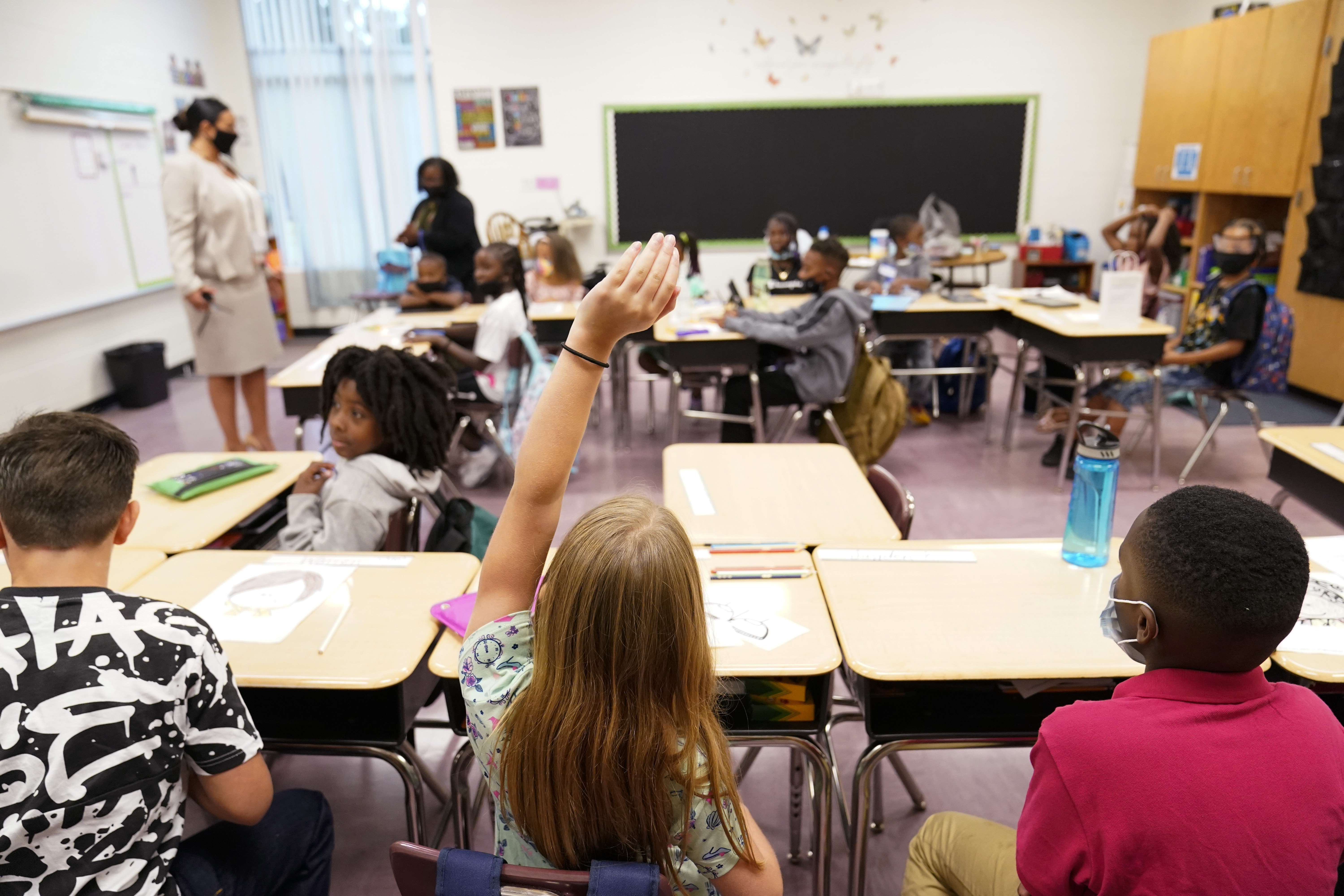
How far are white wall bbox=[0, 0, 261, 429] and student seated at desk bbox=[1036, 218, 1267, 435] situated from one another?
205 inches

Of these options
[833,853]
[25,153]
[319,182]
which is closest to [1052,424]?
[833,853]

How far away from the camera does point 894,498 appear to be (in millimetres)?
2166

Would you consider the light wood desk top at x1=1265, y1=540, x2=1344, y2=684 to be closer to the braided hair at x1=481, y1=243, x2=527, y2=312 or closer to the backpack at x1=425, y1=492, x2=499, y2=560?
the backpack at x1=425, y1=492, x2=499, y2=560

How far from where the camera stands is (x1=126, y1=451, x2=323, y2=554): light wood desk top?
1915mm

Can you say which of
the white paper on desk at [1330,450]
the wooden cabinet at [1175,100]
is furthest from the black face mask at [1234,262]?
the wooden cabinet at [1175,100]

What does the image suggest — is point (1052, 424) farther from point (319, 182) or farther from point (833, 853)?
point (319, 182)

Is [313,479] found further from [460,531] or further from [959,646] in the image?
[959,646]

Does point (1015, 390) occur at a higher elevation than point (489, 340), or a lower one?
lower

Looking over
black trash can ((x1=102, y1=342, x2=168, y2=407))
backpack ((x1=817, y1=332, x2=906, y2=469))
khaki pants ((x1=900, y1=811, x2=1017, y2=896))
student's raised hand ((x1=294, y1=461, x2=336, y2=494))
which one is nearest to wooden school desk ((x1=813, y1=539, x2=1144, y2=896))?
khaki pants ((x1=900, y1=811, x2=1017, y2=896))

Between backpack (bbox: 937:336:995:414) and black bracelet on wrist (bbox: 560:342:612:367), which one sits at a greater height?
black bracelet on wrist (bbox: 560:342:612:367)

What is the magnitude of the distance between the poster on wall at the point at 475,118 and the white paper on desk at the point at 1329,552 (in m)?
6.23

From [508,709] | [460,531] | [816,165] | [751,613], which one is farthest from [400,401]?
[816,165]

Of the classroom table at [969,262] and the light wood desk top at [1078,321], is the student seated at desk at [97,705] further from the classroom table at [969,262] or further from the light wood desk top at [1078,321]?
the classroom table at [969,262]

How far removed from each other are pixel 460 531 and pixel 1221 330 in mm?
3362
